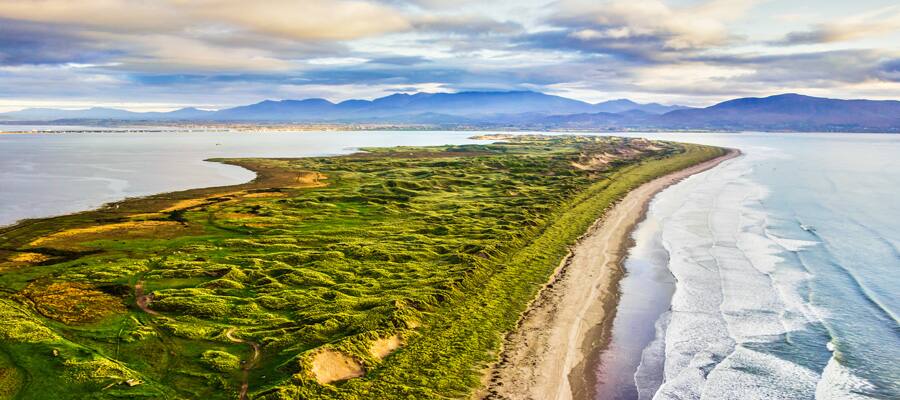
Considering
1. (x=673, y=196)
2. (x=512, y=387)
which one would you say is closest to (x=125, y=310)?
(x=512, y=387)

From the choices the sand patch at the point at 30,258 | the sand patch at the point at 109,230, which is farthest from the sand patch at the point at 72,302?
the sand patch at the point at 109,230

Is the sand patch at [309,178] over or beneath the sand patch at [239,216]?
over

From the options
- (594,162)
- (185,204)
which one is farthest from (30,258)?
(594,162)

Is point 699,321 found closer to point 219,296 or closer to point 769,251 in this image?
point 769,251

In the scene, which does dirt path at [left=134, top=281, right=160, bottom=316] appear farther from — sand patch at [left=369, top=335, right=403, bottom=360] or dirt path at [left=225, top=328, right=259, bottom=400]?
sand patch at [left=369, top=335, right=403, bottom=360]

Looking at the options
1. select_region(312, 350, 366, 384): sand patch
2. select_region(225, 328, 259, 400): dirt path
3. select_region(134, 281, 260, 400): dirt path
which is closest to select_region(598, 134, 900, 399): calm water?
select_region(312, 350, 366, 384): sand patch

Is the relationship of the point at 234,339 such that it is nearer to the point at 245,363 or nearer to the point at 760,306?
the point at 245,363

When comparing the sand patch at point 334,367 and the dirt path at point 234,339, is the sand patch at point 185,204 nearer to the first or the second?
the dirt path at point 234,339
